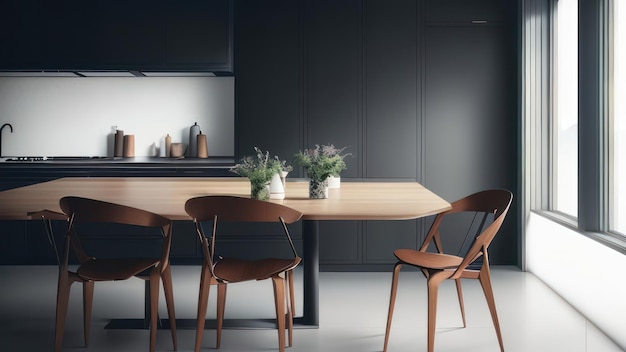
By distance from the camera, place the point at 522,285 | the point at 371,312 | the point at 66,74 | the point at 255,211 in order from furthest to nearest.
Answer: the point at 66,74, the point at 522,285, the point at 371,312, the point at 255,211

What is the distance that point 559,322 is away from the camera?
165 inches

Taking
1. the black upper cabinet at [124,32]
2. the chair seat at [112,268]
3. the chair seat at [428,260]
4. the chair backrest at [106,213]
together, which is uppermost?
the black upper cabinet at [124,32]

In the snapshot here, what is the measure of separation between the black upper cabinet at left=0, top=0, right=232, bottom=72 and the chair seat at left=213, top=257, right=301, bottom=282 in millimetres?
2841

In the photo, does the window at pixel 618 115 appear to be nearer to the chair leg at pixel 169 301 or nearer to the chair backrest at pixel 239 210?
the chair backrest at pixel 239 210

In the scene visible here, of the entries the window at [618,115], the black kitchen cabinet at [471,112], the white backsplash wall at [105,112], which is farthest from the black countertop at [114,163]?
the window at [618,115]

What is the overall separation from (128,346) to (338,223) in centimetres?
259

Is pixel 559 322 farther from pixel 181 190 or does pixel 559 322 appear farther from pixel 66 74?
pixel 66 74

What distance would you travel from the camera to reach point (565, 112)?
5.34m

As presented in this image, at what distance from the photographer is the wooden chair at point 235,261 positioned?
123 inches

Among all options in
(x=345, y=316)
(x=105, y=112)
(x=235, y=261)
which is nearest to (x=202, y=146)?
(x=105, y=112)

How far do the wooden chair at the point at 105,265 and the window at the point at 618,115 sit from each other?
266cm

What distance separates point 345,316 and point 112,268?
155cm

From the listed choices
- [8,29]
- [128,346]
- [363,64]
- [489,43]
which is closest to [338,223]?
[363,64]

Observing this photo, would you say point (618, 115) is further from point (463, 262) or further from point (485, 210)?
point (463, 262)
